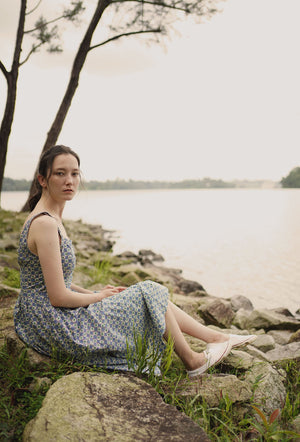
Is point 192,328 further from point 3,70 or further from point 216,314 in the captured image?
point 3,70

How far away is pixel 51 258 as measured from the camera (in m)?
2.24

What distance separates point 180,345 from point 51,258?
1.07 m

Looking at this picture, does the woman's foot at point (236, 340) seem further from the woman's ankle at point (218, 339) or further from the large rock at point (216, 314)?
the large rock at point (216, 314)

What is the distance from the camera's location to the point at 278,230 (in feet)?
56.6

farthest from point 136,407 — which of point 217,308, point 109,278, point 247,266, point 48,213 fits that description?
point 247,266

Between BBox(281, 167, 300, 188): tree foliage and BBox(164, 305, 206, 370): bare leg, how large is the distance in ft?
227

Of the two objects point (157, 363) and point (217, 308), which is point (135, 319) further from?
point (217, 308)

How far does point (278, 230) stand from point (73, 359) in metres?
16.2

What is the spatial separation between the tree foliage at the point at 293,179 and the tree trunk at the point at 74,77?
6377 centimetres

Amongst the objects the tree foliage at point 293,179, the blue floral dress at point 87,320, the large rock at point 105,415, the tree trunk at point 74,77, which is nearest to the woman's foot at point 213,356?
the blue floral dress at point 87,320

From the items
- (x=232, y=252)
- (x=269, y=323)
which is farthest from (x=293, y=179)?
(x=269, y=323)

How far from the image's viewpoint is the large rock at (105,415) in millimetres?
1701

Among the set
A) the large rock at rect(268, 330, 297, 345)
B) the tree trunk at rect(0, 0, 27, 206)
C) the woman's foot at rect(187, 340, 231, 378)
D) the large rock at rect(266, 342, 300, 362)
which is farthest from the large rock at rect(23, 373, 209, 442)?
the tree trunk at rect(0, 0, 27, 206)

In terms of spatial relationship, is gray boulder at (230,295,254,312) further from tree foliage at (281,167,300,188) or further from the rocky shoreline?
tree foliage at (281,167,300,188)
